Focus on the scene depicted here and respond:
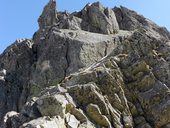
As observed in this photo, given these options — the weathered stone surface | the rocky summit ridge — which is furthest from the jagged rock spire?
the weathered stone surface

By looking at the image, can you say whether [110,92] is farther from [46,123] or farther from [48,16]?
[48,16]

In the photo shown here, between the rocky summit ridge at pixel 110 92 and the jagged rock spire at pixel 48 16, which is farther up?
the jagged rock spire at pixel 48 16

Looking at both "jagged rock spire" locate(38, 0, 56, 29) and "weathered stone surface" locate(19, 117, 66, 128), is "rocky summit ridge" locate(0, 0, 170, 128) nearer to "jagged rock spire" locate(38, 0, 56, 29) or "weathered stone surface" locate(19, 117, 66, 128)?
"weathered stone surface" locate(19, 117, 66, 128)

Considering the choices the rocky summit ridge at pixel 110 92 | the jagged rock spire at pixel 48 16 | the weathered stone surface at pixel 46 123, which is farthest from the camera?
the jagged rock spire at pixel 48 16

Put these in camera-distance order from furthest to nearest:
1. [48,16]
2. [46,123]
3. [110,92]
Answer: [48,16] < [110,92] < [46,123]

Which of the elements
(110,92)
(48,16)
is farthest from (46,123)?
(48,16)

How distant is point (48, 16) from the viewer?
442 feet

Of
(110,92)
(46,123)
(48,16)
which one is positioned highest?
(48,16)

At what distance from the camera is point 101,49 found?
3844 inches

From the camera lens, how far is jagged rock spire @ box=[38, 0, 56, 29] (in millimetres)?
132875

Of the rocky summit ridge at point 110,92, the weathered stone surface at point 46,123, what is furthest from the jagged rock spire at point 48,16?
the weathered stone surface at point 46,123

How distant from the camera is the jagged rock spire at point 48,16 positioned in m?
133

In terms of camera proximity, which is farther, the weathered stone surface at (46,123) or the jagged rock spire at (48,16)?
the jagged rock spire at (48,16)

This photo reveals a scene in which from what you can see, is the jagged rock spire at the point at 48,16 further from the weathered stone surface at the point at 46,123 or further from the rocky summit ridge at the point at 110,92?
the weathered stone surface at the point at 46,123
